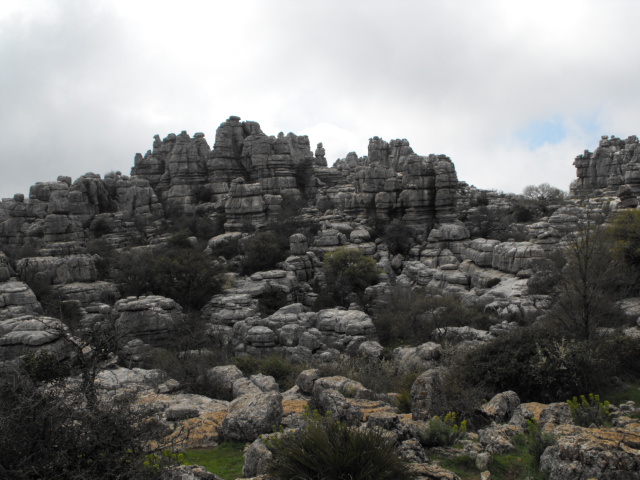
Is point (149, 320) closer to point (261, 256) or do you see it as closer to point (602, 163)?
point (261, 256)

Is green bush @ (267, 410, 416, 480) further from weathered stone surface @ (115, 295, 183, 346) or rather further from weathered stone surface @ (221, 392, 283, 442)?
weathered stone surface @ (115, 295, 183, 346)

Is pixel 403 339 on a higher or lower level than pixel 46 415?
lower

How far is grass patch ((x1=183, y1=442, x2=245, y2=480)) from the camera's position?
246 inches

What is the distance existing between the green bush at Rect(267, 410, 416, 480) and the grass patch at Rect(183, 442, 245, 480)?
1.67 metres

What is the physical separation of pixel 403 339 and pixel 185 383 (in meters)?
11.3

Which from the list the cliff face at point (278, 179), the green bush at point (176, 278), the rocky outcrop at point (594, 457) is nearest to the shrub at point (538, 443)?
the rocky outcrop at point (594, 457)

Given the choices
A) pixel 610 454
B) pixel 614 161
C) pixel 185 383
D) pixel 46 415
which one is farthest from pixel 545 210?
pixel 46 415

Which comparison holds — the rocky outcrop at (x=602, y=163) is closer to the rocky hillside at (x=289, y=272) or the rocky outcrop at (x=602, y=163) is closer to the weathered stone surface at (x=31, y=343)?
the rocky hillside at (x=289, y=272)

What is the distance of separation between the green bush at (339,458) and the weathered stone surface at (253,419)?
2.35m

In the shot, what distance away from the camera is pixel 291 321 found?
21516mm

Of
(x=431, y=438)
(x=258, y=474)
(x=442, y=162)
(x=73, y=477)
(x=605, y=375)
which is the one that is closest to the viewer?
(x=73, y=477)

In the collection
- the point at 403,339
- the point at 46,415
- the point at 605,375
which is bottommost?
the point at 403,339

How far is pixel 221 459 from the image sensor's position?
6.77 metres

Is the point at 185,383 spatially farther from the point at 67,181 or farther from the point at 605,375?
the point at 67,181
